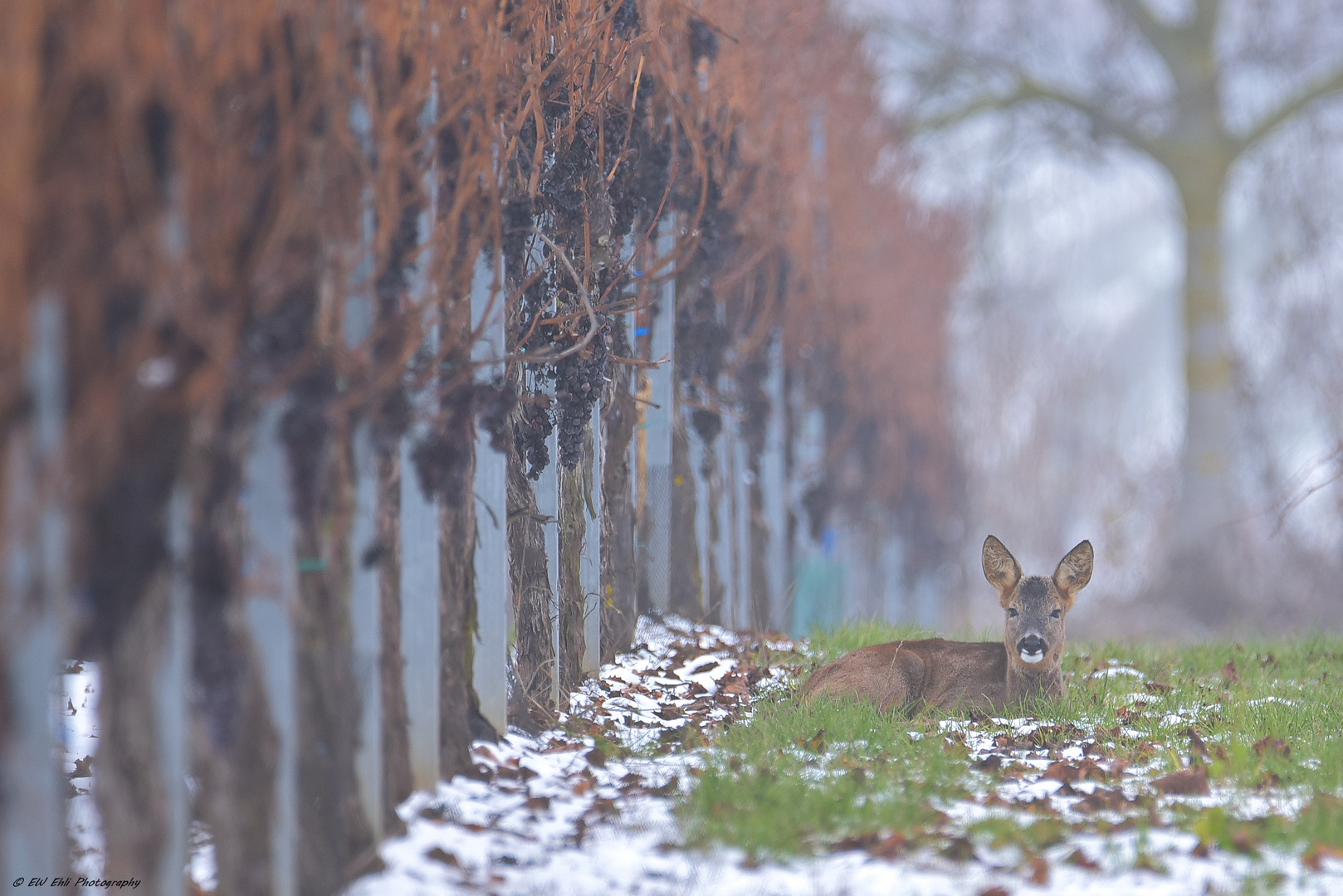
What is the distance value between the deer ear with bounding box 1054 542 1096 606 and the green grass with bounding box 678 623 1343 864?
50 centimetres

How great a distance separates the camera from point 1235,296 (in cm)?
1841

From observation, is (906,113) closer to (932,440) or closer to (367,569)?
(932,440)

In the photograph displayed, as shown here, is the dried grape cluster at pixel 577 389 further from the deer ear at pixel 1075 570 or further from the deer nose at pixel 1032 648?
the deer ear at pixel 1075 570

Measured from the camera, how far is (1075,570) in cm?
626

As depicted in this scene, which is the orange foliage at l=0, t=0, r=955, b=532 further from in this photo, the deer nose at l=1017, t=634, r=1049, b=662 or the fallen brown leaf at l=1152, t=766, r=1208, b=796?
the deer nose at l=1017, t=634, r=1049, b=662

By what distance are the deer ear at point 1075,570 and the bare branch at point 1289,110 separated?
12.2 meters

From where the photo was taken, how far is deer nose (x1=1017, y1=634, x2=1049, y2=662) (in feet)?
19.6

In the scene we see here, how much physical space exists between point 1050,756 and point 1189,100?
1359 cm

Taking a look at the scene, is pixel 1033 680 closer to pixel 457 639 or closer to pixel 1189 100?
pixel 457 639

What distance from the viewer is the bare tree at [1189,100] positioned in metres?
16.2

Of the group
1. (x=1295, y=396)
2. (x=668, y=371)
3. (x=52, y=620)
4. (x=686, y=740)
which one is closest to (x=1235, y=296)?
(x=1295, y=396)

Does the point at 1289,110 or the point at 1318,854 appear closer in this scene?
the point at 1318,854

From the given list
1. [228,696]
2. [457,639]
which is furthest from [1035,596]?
[228,696]

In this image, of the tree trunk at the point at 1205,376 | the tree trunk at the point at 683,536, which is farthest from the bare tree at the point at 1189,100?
the tree trunk at the point at 683,536
